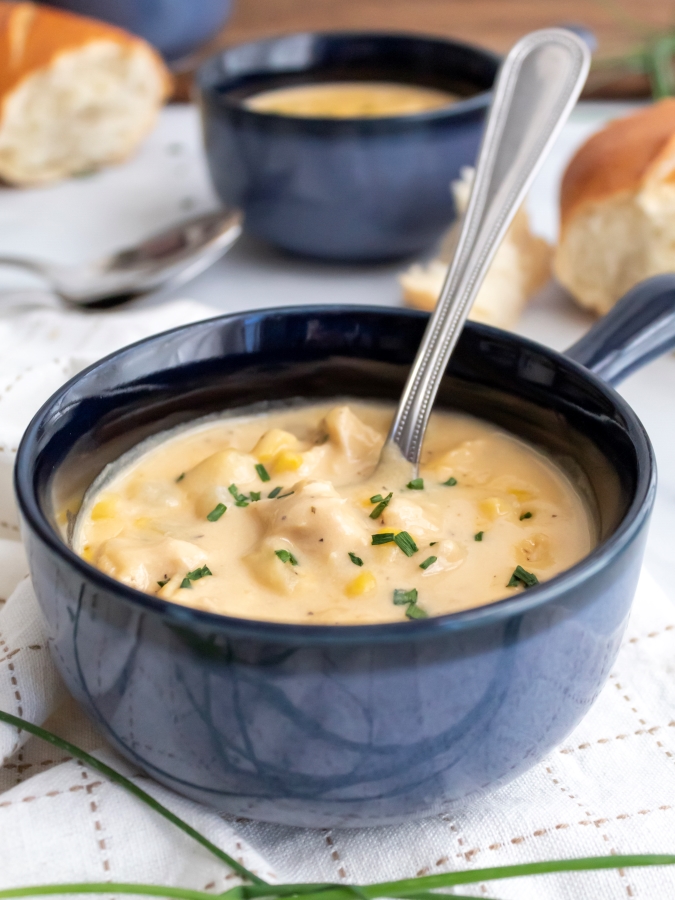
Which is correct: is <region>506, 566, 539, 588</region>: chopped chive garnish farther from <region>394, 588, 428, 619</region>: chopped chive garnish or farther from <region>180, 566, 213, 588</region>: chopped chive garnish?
<region>180, 566, 213, 588</region>: chopped chive garnish

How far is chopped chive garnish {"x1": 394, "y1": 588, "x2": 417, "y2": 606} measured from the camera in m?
1.19

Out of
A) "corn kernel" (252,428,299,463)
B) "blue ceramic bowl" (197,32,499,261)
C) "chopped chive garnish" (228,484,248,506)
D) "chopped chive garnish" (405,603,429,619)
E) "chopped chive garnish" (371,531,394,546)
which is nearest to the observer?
"chopped chive garnish" (405,603,429,619)

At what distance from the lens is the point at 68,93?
10.0ft

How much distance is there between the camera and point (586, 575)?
100cm

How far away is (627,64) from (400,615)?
9.05ft

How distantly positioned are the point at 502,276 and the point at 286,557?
1.29 metres

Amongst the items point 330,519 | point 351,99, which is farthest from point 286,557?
point 351,99

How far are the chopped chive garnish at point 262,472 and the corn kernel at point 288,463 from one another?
0.05 feet

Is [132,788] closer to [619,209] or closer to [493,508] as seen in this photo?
[493,508]

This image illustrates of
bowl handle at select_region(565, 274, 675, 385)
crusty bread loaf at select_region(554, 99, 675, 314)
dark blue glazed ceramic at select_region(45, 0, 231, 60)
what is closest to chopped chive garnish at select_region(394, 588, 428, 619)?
bowl handle at select_region(565, 274, 675, 385)

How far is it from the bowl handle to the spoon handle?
19 centimetres

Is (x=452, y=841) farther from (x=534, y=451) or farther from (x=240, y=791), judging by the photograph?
(x=534, y=451)

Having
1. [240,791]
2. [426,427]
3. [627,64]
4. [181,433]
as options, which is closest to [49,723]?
[240,791]

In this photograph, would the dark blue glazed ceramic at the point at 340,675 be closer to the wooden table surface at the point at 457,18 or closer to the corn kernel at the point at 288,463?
the corn kernel at the point at 288,463
